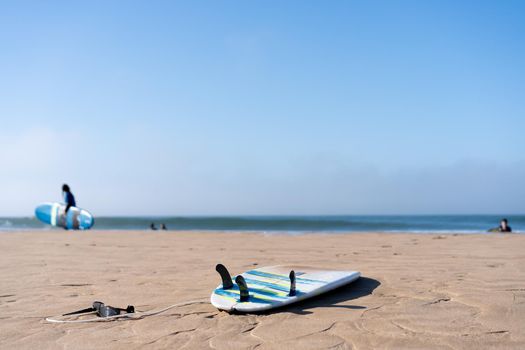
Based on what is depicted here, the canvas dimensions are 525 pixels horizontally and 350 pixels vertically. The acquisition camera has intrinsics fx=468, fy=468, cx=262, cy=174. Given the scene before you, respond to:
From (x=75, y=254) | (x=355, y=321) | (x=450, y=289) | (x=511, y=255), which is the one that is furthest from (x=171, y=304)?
(x=511, y=255)

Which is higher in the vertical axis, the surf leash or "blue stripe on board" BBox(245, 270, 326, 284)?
"blue stripe on board" BBox(245, 270, 326, 284)

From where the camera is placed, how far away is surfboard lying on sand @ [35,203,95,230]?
14586 mm

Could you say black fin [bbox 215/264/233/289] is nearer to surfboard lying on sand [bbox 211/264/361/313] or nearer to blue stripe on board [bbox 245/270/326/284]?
surfboard lying on sand [bbox 211/264/361/313]

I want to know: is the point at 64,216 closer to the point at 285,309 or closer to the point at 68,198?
the point at 68,198

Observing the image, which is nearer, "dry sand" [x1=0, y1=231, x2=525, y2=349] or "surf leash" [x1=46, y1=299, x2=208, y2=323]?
"dry sand" [x1=0, y1=231, x2=525, y2=349]

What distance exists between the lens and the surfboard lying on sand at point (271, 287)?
273cm

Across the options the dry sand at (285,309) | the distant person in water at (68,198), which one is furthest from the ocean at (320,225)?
the dry sand at (285,309)

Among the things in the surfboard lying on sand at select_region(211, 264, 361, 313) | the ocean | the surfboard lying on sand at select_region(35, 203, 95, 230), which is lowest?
the ocean

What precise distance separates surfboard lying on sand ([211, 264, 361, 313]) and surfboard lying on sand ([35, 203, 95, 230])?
1221 centimetres

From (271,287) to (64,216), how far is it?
13572 mm

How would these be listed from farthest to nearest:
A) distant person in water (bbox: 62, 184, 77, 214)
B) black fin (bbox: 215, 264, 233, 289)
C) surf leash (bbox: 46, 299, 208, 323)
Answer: distant person in water (bbox: 62, 184, 77, 214), black fin (bbox: 215, 264, 233, 289), surf leash (bbox: 46, 299, 208, 323)

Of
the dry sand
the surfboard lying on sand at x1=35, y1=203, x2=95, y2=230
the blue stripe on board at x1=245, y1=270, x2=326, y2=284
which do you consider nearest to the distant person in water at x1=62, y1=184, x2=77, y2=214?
the surfboard lying on sand at x1=35, y1=203, x2=95, y2=230

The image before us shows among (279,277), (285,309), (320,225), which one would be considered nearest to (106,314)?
(285,309)

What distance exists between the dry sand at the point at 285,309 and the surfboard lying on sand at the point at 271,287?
63 mm
